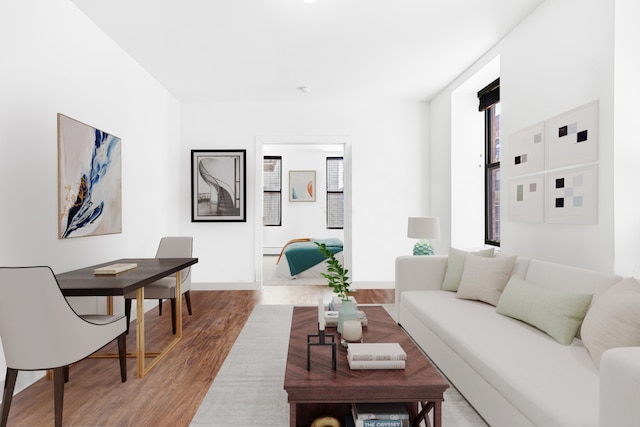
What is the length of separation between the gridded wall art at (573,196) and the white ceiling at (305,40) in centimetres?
140

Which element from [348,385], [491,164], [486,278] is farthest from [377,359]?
[491,164]

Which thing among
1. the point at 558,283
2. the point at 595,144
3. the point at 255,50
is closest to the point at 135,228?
the point at 255,50

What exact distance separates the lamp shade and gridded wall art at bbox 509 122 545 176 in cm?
110

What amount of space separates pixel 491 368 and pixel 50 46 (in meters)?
3.41

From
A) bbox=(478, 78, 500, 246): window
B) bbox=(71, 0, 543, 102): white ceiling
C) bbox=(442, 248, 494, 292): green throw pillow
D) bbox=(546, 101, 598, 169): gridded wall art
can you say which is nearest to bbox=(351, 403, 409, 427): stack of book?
bbox=(442, 248, 494, 292): green throw pillow

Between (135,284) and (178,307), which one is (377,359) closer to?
(135,284)

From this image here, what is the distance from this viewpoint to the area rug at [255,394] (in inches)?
75.4

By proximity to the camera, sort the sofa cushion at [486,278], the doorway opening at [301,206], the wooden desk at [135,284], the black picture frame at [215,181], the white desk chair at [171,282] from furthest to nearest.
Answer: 1. the doorway opening at [301,206]
2. the black picture frame at [215,181]
3. the white desk chair at [171,282]
4. the sofa cushion at [486,278]
5. the wooden desk at [135,284]

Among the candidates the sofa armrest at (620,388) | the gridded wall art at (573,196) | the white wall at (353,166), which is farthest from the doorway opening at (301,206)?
the sofa armrest at (620,388)

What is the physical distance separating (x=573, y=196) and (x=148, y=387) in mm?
3102

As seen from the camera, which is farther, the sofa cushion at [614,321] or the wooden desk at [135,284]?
the wooden desk at [135,284]

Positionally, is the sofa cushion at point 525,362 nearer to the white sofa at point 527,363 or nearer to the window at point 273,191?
the white sofa at point 527,363

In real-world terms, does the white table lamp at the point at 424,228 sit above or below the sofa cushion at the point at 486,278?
above

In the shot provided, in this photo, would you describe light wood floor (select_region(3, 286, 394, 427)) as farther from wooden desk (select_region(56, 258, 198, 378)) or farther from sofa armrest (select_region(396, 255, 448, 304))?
sofa armrest (select_region(396, 255, 448, 304))
